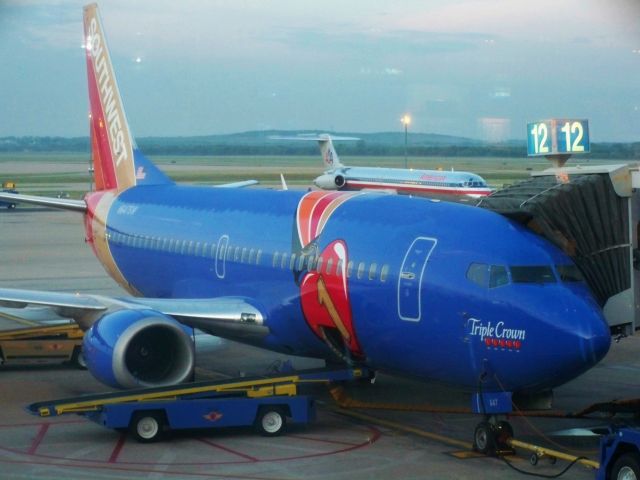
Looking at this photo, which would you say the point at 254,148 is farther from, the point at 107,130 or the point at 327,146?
the point at 107,130

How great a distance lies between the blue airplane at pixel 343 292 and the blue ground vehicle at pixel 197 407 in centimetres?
112

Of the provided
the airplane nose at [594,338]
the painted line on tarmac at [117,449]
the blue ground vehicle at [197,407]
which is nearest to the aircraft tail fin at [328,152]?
the blue ground vehicle at [197,407]

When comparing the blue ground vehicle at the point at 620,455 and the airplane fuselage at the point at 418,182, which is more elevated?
the airplane fuselage at the point at 418,182

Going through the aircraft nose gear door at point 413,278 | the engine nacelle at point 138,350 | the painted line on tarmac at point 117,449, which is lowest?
the painted line on tarmac at point 117,449

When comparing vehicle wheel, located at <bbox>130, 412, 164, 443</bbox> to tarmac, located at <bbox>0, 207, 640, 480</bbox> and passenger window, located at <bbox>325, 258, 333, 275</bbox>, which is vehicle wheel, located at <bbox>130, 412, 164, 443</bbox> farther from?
passenger window, located at <bbox>325, 258, 333, 275</bbox>

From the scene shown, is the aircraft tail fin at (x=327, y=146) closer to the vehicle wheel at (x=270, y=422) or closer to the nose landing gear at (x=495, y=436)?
the vehicle wheel at (x=270, y=422)

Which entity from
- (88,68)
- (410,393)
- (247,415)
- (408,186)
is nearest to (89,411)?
(247,415)

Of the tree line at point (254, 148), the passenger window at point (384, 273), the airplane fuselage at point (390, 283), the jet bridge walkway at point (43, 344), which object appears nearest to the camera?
the airplane fuselage at point (390, 283)

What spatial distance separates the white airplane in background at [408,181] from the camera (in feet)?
219

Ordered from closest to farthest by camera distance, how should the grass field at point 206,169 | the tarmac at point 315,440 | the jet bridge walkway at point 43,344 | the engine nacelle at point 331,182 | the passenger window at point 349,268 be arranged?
the tarmac at point 315,440, the passenger window at point 349,268, the jet bridge walkway at point 43,344, the grass field at point 206,169, the engine nacelle at point 331,182

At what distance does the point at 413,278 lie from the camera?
16.3 metres

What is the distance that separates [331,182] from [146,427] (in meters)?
64.7

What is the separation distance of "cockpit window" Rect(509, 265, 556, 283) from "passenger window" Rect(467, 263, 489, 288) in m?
0.35

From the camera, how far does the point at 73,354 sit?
23734 millimetres
